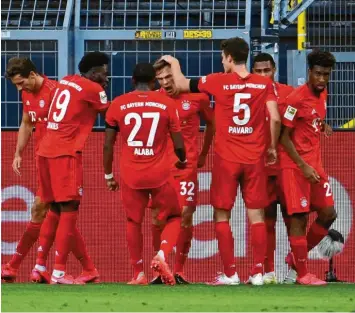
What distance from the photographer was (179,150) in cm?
1238

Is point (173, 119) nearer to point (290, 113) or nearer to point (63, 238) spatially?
point (290, 113)

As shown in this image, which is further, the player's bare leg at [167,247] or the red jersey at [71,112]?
the red jersey at [71,112]

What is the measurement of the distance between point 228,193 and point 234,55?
3.70 feet

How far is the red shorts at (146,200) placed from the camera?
41.1 feet

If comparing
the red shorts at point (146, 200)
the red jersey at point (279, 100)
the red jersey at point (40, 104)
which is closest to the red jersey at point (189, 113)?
the red jersey at point (279, 100)

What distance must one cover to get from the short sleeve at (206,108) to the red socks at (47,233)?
5.16 feet

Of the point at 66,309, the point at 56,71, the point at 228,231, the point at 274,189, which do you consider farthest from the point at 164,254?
the point at 56,71

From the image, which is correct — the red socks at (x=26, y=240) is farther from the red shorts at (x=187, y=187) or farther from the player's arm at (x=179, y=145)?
the player's arm at (x=179, y=145)

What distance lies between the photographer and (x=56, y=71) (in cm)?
1642

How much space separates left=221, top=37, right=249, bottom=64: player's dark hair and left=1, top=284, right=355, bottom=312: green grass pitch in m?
1.86

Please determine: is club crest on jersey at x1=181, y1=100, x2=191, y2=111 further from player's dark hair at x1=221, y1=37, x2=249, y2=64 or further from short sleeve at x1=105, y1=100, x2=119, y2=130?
short sleeve at x1=105, y1=100, x2=119, y2=130

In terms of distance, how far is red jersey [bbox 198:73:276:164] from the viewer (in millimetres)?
12500

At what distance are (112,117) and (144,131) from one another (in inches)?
11.8

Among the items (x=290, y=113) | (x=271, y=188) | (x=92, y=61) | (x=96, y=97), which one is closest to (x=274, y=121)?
(x=290, y=113)
